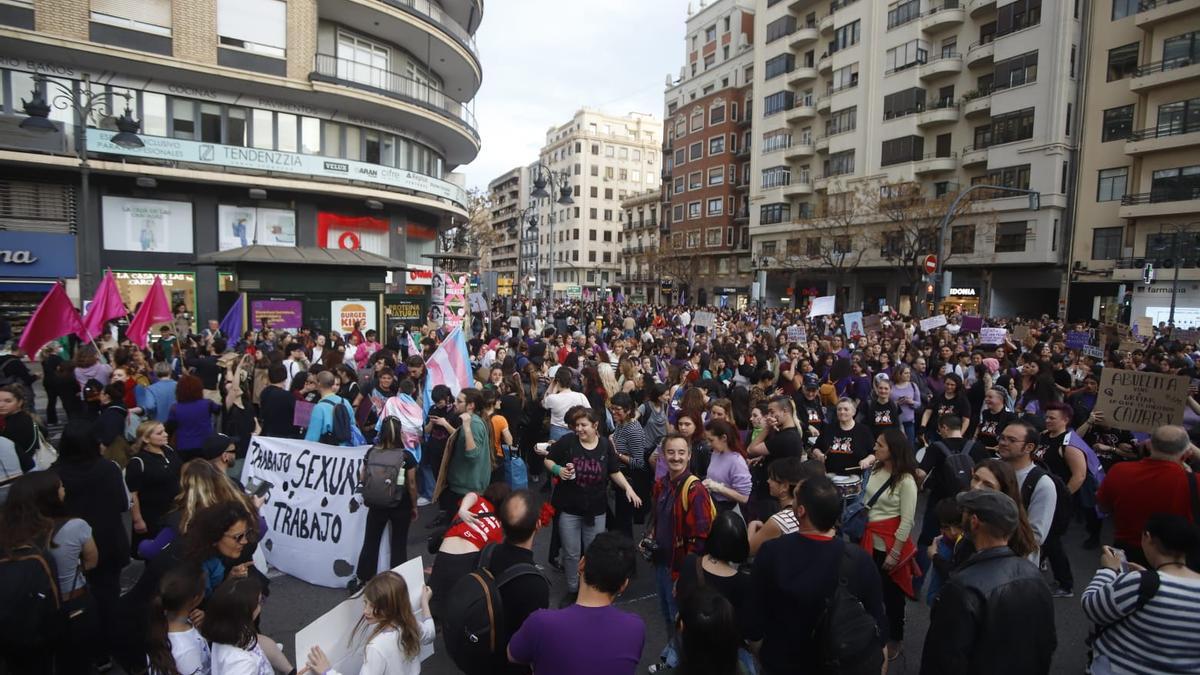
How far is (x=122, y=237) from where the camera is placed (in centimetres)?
2284

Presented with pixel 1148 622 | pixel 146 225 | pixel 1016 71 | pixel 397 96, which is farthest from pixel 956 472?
pixel 1016 71

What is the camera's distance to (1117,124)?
32.8 m

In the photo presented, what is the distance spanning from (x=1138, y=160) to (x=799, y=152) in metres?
21.1

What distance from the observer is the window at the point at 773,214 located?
1965 inches

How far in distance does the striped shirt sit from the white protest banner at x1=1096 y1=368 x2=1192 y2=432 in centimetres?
495

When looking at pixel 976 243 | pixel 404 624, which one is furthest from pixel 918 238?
pixel 404 624

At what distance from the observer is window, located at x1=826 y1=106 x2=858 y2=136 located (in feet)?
144

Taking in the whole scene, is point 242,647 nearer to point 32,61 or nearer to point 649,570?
point 649,570

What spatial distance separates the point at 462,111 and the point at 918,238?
26292mm

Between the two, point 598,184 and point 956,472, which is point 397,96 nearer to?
point 956,472

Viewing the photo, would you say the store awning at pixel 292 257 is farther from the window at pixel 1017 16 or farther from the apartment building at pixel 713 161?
the apartment building at pixel 713 161

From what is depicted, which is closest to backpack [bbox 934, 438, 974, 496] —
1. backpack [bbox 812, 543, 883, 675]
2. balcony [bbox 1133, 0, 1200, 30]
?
backpack [bbox 812, 543, 883, 675]

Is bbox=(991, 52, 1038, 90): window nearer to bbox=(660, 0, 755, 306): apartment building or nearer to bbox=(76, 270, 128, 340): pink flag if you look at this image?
bbox=(660, 0, 755, 306): apartment building

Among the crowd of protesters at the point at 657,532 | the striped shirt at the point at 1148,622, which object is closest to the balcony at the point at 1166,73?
the crowd of protesters at the point at 657,532
